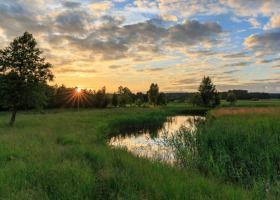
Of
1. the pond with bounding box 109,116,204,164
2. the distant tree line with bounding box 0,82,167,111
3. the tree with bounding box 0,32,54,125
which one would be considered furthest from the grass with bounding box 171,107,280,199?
the distant tree line with bounding box 0,82,167,111

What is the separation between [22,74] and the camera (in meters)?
23.8

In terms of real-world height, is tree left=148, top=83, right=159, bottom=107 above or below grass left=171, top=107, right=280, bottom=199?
above

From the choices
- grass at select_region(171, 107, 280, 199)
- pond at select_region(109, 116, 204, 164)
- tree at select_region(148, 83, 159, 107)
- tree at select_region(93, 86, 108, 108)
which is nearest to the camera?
grass at select_region(171, 107, 280, 199)

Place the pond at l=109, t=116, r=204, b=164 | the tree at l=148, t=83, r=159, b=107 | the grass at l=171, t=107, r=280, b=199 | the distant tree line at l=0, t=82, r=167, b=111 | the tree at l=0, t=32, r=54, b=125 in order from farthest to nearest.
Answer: the tree at l=148, t=83, r=159, b=107, the distant tree line at l=0, t=82, r=167, b=111, the tree at l=0, t=32, r=54, b=125, the pond at l=109, t=116, r=204, b=164, the grass at l=171, t=107, r=280, b=199

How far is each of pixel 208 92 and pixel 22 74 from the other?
2817 inches

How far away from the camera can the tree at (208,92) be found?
3393 inches

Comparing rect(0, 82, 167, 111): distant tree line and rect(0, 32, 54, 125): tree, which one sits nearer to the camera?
rect(0, 32, 54, 125): tree

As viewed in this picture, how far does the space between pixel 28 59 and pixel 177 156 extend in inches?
695

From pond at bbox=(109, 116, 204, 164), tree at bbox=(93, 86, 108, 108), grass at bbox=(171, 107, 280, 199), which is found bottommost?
pond at bbox=(109, 116, 204, 164)

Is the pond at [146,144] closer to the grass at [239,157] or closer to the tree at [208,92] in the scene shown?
the grass at [239,157]

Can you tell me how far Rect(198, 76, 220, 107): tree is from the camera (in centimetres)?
8619

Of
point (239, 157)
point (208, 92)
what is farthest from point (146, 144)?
point (208, 92)

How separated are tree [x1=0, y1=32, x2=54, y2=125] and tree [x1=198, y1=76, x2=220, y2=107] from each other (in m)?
69.1

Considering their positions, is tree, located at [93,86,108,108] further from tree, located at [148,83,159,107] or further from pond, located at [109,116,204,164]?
pond, located at [109,116,204,164]
